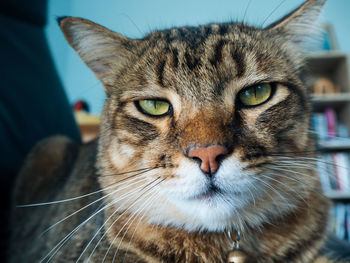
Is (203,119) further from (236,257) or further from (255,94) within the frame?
(236,257)

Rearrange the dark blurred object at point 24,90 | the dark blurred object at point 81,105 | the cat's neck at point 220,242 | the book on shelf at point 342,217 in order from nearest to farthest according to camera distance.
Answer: the cat's neck at point 220,242 < the dark blurred object at point 24,90 < the dark blurred object at point 81,105 < the book on shelf at point 342,217

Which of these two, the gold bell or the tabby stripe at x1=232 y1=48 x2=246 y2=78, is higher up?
the tabby stripe at x1=232 y1=48 x2=246 y2=78

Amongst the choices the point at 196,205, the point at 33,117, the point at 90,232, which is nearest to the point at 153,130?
the point at 196,205

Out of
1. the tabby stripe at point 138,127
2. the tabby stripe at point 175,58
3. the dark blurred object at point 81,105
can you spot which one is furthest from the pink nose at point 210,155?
the dark blurred object at point 81,105

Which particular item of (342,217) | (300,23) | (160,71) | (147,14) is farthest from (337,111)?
(160,71)

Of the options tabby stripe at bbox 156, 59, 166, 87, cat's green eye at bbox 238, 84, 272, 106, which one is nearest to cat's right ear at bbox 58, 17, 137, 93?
tabby stripe at bbox 156, 59, 166, 87

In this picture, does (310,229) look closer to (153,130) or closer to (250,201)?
(250,201)

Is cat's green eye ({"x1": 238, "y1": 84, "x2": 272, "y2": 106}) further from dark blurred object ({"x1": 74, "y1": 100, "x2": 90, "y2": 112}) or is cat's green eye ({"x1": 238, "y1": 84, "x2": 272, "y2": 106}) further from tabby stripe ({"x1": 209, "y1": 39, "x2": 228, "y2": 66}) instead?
dark blurred object ({"x1": 74, "y1": 100, "x2": 90, "y2": 112})

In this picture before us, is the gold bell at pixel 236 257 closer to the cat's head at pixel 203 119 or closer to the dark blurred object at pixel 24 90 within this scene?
the cat's head at pixel 203 119
